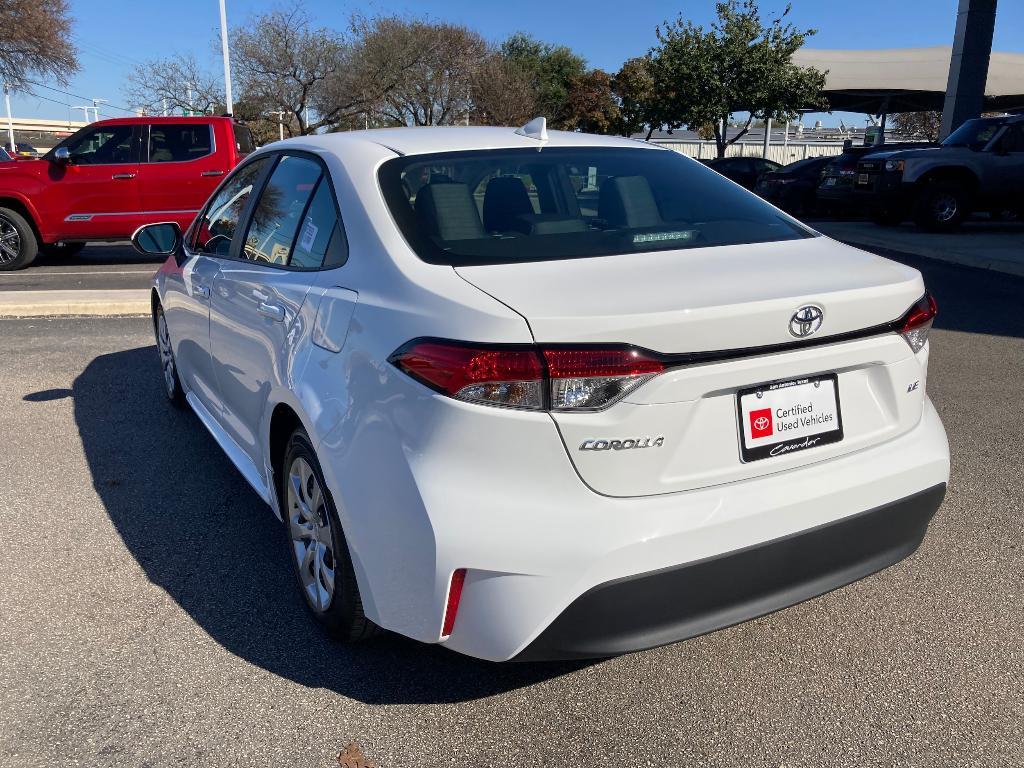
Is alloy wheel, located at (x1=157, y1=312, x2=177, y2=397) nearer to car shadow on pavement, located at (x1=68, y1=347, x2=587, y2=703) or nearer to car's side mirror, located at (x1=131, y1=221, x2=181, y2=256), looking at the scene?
car shadow on pavement, located at (x1=68, y1=347, x2=587, y2=703)

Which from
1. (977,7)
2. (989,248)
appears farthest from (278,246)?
(977,7)

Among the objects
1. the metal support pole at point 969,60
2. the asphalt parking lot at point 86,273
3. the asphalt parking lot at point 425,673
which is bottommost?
the asphalt parking lot at point 86,273

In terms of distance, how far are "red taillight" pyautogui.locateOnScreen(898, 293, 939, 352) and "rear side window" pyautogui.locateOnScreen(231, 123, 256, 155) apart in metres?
11.7

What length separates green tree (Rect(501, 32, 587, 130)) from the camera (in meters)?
53.5

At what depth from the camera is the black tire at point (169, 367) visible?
5.31m

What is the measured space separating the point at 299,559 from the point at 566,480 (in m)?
1.29

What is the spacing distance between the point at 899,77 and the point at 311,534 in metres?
40.6

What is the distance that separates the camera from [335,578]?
108 inches

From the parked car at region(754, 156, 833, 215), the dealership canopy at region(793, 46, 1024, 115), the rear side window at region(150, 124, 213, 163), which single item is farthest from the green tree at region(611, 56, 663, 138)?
the rear side window at region(150, 124, 213, 163)

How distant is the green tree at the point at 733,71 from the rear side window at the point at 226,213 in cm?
2854

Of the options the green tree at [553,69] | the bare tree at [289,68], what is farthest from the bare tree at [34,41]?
the green tree at [553,69]

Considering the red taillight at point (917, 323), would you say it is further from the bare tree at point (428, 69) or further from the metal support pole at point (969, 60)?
the bare tree at point (428, 69)

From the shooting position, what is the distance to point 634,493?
2.26m

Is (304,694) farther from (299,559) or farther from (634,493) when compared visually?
(634,493)
